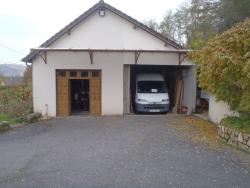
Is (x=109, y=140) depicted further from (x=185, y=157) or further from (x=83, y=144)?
(x=185, y=157)

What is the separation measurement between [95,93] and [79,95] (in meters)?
3.51

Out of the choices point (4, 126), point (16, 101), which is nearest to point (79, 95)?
point (16, 101)

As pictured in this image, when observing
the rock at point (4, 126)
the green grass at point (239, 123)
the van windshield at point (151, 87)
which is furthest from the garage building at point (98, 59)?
the green grass at point (239, 123)

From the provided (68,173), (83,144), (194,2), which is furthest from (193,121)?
(194,2)

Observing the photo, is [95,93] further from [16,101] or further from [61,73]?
[16,101]

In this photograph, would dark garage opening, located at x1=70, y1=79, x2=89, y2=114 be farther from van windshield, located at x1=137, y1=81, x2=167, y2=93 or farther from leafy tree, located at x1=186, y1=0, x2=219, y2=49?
leafy tree, located at x1=186, y1=0, x2=219, y2=49

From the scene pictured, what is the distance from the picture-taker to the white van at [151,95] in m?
18.4

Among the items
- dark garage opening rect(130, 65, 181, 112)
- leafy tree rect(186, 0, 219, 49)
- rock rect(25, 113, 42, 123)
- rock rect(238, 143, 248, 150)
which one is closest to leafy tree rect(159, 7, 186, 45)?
leafy tree rect(186, 0, 219, 49)

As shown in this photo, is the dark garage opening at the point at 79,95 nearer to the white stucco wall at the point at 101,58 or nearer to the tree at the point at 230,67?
the white stucco wall at the point at 101,58

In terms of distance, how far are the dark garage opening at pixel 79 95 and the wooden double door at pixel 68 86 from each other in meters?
2.74

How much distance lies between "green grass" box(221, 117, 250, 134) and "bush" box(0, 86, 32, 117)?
11.6 metres

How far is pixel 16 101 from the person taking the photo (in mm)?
20078

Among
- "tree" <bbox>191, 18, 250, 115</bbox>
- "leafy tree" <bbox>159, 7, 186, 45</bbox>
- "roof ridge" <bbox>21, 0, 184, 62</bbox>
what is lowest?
"tree" <bbox>191, 18, 250, 115</bbox>

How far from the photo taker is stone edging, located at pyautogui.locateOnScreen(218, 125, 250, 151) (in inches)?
396
